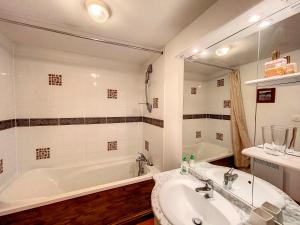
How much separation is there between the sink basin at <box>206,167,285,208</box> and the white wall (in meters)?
1.67

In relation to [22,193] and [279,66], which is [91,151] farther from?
[279,66]

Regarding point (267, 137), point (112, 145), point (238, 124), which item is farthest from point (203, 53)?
point (112, 145)

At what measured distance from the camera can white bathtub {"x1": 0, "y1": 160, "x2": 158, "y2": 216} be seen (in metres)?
1.17

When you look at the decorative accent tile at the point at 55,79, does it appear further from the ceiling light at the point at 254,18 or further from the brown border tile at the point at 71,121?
the ceiling light at the point at 254,18

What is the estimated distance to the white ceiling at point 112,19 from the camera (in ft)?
3.37

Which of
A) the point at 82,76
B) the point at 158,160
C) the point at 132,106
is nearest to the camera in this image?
the point at 158,160

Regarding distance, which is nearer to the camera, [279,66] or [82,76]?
[279,66]

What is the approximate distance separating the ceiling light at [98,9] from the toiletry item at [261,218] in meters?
1.55

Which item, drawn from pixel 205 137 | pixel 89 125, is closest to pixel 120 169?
pixel 89 125

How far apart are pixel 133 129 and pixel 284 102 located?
197cm

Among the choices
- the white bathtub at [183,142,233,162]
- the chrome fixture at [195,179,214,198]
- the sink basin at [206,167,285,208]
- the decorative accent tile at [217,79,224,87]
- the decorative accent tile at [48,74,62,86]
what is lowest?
the chrome fixture at [195,179,214,198]

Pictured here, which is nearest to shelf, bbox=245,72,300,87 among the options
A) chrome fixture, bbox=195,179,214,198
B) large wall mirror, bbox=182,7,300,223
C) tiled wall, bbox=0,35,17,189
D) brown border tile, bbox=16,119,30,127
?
large wall mirror, bbox=182,7,300,223

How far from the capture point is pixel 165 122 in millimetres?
1689

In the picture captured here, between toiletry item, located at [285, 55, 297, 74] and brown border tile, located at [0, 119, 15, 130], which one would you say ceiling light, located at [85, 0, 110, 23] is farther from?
brown border tile, located at [0, 119, 15, 130]
